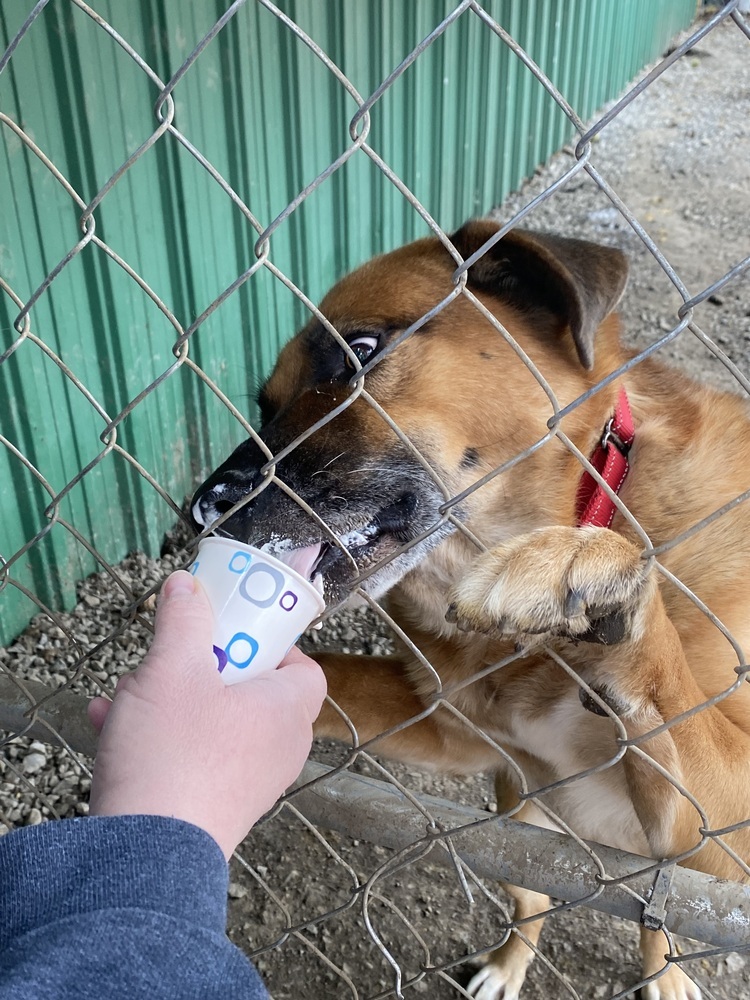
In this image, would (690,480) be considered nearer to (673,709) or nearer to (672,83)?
(673,709)

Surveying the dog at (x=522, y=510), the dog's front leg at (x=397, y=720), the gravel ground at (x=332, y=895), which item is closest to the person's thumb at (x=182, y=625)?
the dog at (x=522, y=510)

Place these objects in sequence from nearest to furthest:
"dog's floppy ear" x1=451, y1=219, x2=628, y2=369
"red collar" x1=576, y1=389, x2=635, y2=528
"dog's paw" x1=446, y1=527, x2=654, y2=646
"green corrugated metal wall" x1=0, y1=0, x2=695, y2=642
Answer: "dog's paw" x1=446, y1=527, x2=654, y2=646
"dog's floppy ear" x1=451, y1=219, x2=628, y2=369
"red collar" x1=576, y1=389, x2=635, y2=528
"green corrugated metal wall" x1=0, y1=0, x2=695, y2=642

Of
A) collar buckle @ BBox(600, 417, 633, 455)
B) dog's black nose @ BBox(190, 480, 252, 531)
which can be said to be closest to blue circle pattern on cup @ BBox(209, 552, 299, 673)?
dog's black nose @ BBox(190, 480, 252, 531)

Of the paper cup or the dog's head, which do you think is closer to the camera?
the paper cup

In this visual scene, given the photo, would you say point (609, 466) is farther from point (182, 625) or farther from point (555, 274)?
point (182, 625)

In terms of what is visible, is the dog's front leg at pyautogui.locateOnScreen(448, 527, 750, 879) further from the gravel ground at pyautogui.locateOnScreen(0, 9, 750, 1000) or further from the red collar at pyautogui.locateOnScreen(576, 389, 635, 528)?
the gravel ground at pyautogui.locateOnScreen(0, 9, 750, 1000)

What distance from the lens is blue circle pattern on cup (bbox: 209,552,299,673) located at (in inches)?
46.1

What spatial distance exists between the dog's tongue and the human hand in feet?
1.61

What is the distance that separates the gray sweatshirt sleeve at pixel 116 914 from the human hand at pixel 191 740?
58mm

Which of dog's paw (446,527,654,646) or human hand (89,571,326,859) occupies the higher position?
human hand (89,571,326,859)

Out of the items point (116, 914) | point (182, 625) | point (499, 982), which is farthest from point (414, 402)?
point (499, 982)

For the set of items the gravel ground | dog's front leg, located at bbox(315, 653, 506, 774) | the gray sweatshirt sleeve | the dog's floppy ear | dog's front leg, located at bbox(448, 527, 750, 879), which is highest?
the dog's floppy ear

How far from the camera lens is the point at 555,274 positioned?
6.04ft

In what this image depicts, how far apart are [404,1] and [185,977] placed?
17.5 ft
